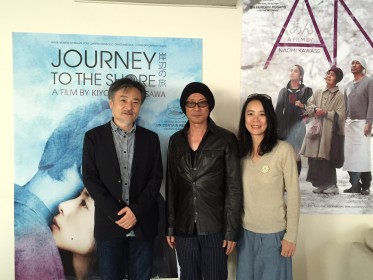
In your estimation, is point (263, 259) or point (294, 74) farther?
point (294, 74)

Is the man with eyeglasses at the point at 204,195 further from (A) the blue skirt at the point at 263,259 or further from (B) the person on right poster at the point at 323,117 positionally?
(B) the person on right poster at the point at 323,117

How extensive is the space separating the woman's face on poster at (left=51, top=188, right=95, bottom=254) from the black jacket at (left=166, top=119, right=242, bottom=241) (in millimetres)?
674

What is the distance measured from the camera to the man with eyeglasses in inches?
69.5

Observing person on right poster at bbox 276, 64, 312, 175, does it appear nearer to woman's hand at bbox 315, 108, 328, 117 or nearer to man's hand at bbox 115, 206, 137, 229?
woman's hand at bbox 315, 108, 328, 117

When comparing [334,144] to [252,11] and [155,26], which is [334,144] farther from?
[155,26]

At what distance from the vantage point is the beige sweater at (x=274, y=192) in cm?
173

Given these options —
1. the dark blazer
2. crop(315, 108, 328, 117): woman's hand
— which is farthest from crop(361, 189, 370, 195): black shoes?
the dark blazer

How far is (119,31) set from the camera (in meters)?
2.08

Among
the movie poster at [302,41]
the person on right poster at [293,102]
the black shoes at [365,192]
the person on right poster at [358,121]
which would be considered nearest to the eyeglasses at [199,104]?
the movie poster at [302,41]

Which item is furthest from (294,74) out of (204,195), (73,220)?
(73,220)

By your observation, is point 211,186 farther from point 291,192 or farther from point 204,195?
point 291,192

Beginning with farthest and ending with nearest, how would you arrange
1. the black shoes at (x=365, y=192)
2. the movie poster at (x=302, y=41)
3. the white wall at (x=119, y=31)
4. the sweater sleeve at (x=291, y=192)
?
1. the black shoes at (x=365, y=192)
2. the movie poster at (x=302, y=41)
3. the white wall at (x=119, y=31)
4. the sweater sleeve at (x=291, y=192)

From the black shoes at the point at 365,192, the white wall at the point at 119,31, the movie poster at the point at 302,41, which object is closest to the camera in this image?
the white wall at the point at 119,31

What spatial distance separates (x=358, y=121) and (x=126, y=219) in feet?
5.48
